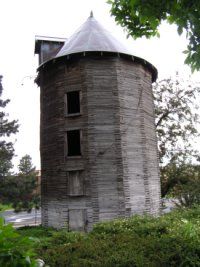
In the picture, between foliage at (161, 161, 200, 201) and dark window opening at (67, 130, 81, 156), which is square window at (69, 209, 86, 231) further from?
foliage at (161, 161, 200, 201)

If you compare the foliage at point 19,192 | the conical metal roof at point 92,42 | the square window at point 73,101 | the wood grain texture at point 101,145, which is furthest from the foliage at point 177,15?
the foliage at point 19,192

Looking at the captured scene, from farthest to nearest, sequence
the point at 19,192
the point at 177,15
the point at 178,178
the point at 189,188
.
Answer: the point at 19,192 → the point at 178,178 → the point at 189,188 → the point at 177,15

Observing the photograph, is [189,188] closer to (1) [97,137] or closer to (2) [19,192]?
(1) [97,137]

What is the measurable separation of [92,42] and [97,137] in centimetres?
677

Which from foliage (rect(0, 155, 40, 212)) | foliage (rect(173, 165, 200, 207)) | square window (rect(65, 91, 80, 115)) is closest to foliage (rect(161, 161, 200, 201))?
foliage (rect(173, 165, 200, 207))

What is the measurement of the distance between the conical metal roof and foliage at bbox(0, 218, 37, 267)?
71.0 feet

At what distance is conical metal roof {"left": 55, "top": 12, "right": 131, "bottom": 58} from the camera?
24.1m

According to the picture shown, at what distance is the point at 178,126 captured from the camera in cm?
3325

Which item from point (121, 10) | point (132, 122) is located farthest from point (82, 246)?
point (132, 122)

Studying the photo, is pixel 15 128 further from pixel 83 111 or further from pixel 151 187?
pixel 151 187

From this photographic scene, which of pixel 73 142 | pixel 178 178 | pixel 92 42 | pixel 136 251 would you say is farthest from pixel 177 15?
pixel 178 178

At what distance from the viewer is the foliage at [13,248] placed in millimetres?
2869

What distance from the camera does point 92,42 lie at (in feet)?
81.5

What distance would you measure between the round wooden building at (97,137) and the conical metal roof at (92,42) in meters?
0.07
